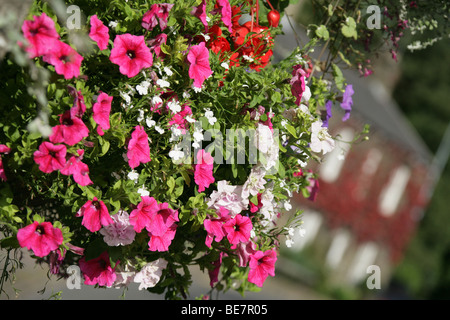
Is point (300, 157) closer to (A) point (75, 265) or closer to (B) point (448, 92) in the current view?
(A) point (75, 265)

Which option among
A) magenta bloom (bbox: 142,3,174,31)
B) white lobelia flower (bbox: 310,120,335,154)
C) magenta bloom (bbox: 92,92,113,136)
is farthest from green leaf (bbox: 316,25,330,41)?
magenta bloom (bbox: 92,92,113,136)

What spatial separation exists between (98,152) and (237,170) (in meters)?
0.57

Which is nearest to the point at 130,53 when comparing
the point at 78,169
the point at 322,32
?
the point at 78,169

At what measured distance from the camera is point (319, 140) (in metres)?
2.52

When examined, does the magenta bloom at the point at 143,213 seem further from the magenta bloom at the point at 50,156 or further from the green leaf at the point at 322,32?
the green leaf at the point at 322,32

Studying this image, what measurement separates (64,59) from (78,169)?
378 mm

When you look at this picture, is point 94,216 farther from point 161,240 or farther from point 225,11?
point 225,11

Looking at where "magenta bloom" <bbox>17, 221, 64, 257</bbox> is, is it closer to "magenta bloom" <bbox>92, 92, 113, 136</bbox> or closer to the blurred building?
"magenta bloom" <bbox>92, 92, 113, 136</bbox>

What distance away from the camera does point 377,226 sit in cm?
2705

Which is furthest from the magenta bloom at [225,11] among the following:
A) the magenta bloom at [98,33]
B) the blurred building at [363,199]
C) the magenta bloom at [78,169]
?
the blurred building at [363,199]

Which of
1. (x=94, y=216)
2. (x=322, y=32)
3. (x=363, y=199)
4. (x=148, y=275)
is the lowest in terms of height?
(x=363, y=199)

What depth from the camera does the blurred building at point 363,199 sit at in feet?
73.3
